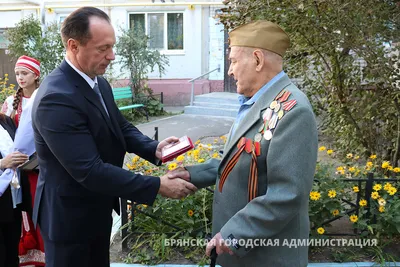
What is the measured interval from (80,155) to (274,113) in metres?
0.98

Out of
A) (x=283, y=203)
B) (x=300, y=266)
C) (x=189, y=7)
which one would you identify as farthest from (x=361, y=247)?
(x=189, y=7)

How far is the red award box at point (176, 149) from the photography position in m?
2.40

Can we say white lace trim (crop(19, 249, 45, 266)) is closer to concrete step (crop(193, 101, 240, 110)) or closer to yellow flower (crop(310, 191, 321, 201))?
yellow flower (crop(310, 191, 321, 201))

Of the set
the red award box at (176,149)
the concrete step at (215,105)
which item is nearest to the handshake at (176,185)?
the red award box at (176,149)

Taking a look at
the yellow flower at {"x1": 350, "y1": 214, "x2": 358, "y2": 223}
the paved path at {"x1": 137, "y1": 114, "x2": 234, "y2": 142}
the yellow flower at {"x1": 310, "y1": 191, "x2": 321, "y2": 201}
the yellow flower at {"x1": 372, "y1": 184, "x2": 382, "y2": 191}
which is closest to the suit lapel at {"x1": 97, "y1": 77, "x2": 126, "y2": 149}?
the yellow flower at {"x1": 310, "y1": 191, "x2": 321, "y2": 201}

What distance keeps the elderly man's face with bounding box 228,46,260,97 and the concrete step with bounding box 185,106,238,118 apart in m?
9.26

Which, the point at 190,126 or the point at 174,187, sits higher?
the point at 174,187

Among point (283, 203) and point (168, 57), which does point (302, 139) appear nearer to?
point (283, 203)

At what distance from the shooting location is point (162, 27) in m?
14.5

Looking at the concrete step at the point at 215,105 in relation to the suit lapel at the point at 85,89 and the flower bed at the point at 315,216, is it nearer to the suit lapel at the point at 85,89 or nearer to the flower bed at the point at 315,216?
the flower bed at the point at 315,216

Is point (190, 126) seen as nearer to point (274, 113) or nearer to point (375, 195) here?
point (375, 195)

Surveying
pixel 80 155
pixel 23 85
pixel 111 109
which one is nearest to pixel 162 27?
pixel 23 85

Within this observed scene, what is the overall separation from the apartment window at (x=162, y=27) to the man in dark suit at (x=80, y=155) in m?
12.5

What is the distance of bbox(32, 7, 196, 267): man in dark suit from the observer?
2.00 m
